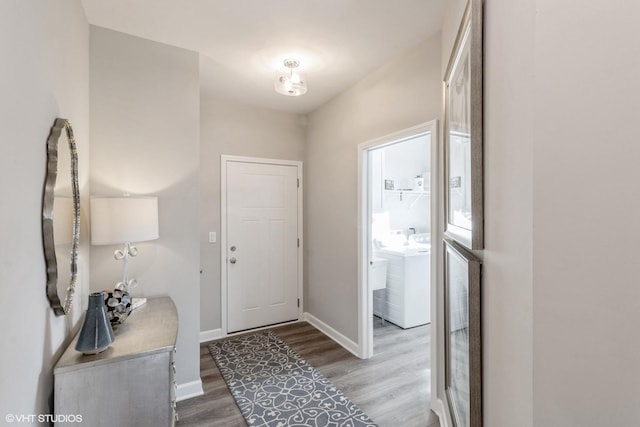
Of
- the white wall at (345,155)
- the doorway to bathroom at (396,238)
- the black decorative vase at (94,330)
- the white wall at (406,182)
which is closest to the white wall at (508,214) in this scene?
the doorway to bathroom at (396,238)

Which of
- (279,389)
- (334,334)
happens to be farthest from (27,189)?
(334,334)

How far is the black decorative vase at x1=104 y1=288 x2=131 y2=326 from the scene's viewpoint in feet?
5.52

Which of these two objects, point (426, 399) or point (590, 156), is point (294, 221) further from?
point (590, 156)

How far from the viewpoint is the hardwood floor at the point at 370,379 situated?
2.08m

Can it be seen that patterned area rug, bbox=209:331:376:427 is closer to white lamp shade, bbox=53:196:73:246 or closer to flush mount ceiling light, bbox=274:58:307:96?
white lamp shade, bbox=53:196:73:246

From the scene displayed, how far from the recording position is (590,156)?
0.56 metres

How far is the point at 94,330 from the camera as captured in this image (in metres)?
1.34

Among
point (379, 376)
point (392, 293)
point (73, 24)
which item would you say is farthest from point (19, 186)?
point (392, 293)

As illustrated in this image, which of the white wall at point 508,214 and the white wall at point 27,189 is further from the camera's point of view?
the white wall at point 27,189

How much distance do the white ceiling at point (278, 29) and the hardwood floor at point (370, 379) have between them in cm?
268

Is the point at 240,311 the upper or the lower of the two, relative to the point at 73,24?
lower

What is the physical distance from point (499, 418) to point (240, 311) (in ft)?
10.2

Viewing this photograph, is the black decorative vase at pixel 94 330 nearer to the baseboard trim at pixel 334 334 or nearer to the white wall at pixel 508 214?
the white wall at pixel 508 214

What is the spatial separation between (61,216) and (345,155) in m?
2.35
